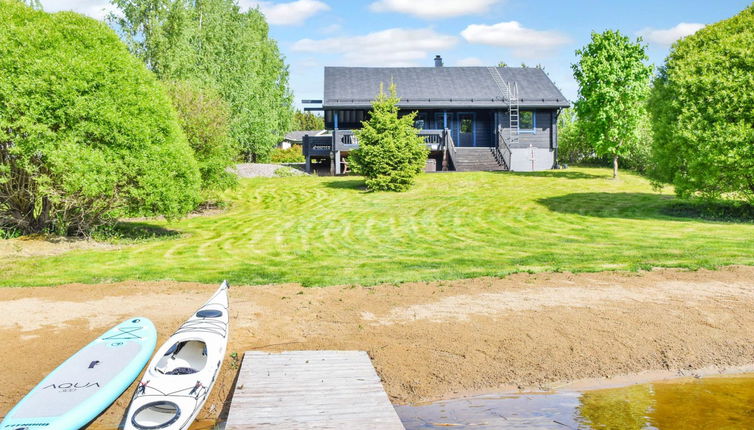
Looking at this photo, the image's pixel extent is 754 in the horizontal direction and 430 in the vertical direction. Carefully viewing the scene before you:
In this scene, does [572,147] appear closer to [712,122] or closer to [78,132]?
[712,122]

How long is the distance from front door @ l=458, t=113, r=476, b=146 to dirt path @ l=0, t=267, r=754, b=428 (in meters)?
29.1

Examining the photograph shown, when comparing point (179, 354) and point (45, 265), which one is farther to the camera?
point (45, 265)

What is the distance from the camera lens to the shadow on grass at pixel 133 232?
20741 mm

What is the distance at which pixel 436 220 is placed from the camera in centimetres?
2377

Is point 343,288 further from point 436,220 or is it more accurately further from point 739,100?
point 739,100

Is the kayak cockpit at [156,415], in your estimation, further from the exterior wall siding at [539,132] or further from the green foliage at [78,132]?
the exterior wall siding at [539,132]

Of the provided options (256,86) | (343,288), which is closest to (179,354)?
(343,288)

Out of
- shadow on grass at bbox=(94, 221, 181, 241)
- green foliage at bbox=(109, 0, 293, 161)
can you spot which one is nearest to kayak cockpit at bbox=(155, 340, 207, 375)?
shadow on grass at bbox=(94, 221, 181, 241)

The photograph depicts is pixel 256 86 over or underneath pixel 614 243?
over

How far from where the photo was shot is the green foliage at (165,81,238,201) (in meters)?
25.5

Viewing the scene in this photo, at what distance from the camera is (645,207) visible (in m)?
25.1

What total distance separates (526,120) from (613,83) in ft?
30.3

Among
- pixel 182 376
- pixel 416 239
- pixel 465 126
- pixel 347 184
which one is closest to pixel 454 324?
pixel 182 376

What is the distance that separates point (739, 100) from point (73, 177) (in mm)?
22383
